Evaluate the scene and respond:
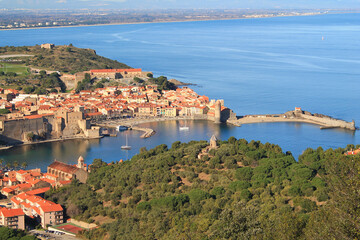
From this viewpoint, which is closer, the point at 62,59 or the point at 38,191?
the point at 38,191

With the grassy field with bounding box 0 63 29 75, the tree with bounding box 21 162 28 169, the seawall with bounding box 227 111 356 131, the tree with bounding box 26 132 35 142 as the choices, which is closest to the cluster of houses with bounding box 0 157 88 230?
the tree with bounding box 21 162 28 169

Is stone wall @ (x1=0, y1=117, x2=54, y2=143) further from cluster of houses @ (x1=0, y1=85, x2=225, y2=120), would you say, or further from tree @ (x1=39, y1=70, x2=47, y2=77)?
tree @ (x1=39, y1=70, x2=47, y2=77)

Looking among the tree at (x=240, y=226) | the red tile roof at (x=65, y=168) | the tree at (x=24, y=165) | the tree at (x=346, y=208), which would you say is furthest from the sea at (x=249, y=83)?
the tree at (x=346, y=208)

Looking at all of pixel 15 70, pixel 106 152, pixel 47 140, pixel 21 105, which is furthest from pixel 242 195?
pixel 15 70

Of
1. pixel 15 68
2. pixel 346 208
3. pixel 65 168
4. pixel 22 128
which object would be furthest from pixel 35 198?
pixel 15 68

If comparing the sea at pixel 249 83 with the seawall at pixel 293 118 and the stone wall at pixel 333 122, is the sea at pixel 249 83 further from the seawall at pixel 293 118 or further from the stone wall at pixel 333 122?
the seawall at pixel 293 118

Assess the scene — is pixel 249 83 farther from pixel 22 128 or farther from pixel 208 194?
pixel 208 194
